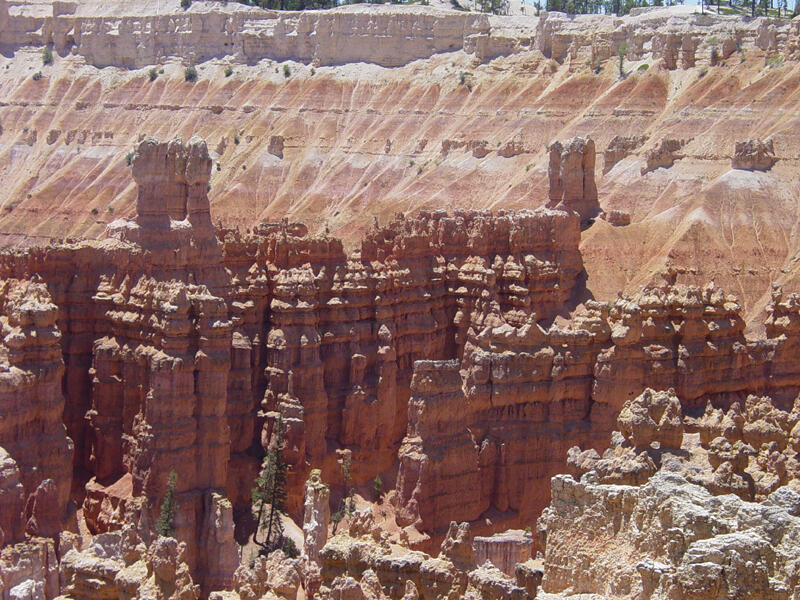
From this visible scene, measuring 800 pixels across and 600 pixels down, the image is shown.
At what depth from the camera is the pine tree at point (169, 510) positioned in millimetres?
36969

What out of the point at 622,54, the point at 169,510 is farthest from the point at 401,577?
the point at 622,54

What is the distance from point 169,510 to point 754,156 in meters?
42.0

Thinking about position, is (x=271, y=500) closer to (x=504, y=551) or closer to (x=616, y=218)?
(x=504, y=551)

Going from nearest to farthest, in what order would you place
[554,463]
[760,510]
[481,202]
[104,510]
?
1. [760,510]
2. [104,510]
3. [554,463]
4. [481,202]

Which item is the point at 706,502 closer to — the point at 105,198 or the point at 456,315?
the point at 456,315

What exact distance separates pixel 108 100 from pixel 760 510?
112 meters

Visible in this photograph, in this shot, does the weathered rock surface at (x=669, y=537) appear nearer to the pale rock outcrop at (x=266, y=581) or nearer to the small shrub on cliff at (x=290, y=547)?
the pale rock outcrop at (x=266, y=581)

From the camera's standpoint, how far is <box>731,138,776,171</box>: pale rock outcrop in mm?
69688

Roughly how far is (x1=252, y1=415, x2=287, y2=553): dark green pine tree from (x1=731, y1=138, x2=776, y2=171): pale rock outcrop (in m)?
36.1

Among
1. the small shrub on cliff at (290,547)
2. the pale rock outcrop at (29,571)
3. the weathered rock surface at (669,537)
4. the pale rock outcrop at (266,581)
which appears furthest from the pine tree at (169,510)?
the weathered rock surface at (669,537)

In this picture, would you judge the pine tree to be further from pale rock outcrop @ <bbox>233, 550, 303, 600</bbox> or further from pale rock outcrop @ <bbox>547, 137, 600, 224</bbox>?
pale rock outcrop @ <bbox>547, 137, 600, 224</bbox>

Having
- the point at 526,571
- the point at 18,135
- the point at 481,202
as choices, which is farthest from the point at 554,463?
the point at 18,135

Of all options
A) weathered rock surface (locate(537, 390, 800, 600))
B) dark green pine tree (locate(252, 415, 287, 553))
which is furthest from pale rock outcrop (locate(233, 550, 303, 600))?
dark green pine tree (locate(252, 415, 287, 553))

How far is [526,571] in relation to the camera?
84.1ft
